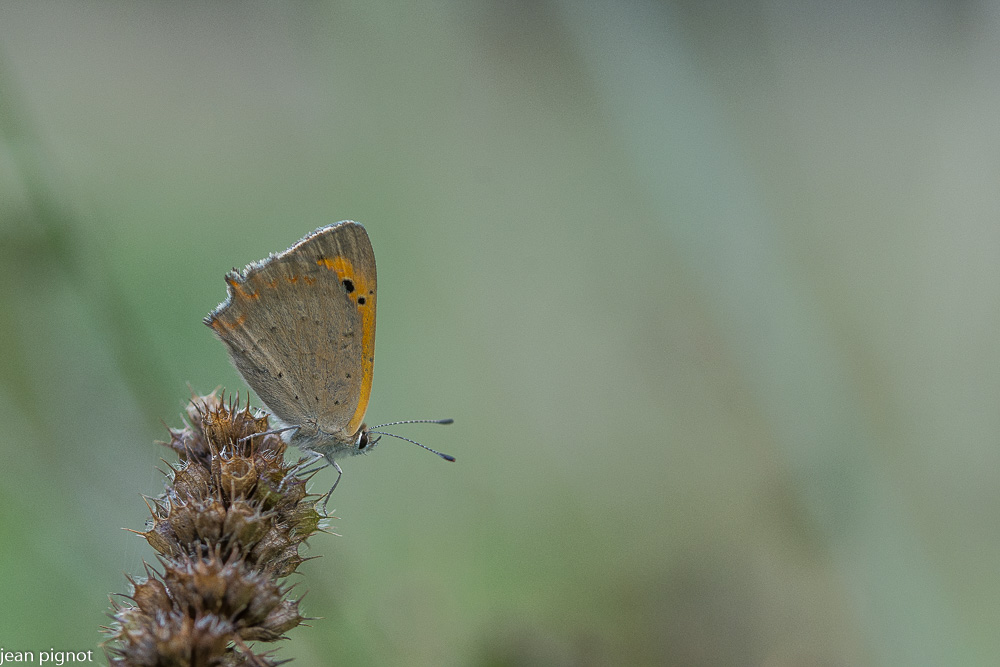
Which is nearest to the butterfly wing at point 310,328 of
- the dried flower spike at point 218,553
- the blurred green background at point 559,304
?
the blurred green background at point 559,304

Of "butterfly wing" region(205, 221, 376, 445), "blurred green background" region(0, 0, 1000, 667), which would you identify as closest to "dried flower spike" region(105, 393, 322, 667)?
"butterfly wing" region(205, 221, 376, 445)

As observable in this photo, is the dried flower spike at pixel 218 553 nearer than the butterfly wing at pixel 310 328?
Yes

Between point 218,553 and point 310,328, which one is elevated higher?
point 310,328

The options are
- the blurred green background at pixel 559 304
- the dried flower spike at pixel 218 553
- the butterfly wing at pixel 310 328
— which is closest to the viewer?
the dried flower spike at pixel 218 553

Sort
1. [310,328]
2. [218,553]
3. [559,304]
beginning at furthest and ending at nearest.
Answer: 1. [559,304]
2. [310,328]
3. [218,553]

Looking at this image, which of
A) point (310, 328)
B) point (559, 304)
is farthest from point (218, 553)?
point (559, 304)

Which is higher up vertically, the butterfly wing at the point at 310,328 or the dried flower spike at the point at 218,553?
the butterfly wing at the point at 310,328

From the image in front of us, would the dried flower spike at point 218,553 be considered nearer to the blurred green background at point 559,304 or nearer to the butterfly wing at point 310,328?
the butterfly wing at point 310,328

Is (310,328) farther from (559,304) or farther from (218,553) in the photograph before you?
(559,304)
